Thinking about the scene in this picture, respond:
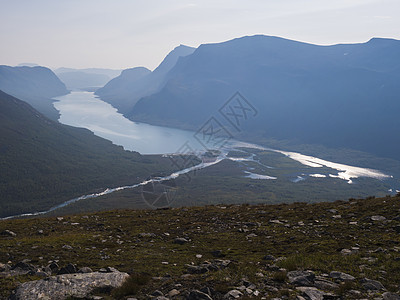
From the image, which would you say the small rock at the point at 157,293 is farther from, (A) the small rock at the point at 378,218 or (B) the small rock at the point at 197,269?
(A) the small rock at the point at 378,218

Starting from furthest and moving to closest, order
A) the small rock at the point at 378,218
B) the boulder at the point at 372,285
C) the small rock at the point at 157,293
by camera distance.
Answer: the small rock at the point at 378,218 → the small rock at the point at 157,293 → the boulder at the point at 372,285

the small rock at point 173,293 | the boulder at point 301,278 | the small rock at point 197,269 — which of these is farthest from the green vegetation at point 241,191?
the small rock at point 173,293

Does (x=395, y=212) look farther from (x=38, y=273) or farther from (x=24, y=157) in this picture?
(x=24, y=157)

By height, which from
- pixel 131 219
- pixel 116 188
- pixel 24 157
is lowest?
pixel 116 188

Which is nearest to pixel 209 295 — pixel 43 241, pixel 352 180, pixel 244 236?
pixel 244 236

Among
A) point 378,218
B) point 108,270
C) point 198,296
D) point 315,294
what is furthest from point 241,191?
point 198,296

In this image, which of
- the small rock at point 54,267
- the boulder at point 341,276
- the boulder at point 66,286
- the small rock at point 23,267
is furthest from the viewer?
the small rock at point 54,267

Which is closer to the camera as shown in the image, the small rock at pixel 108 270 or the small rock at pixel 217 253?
the small rock at pixel 108 270

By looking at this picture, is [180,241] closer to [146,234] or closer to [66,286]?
[146,234]
